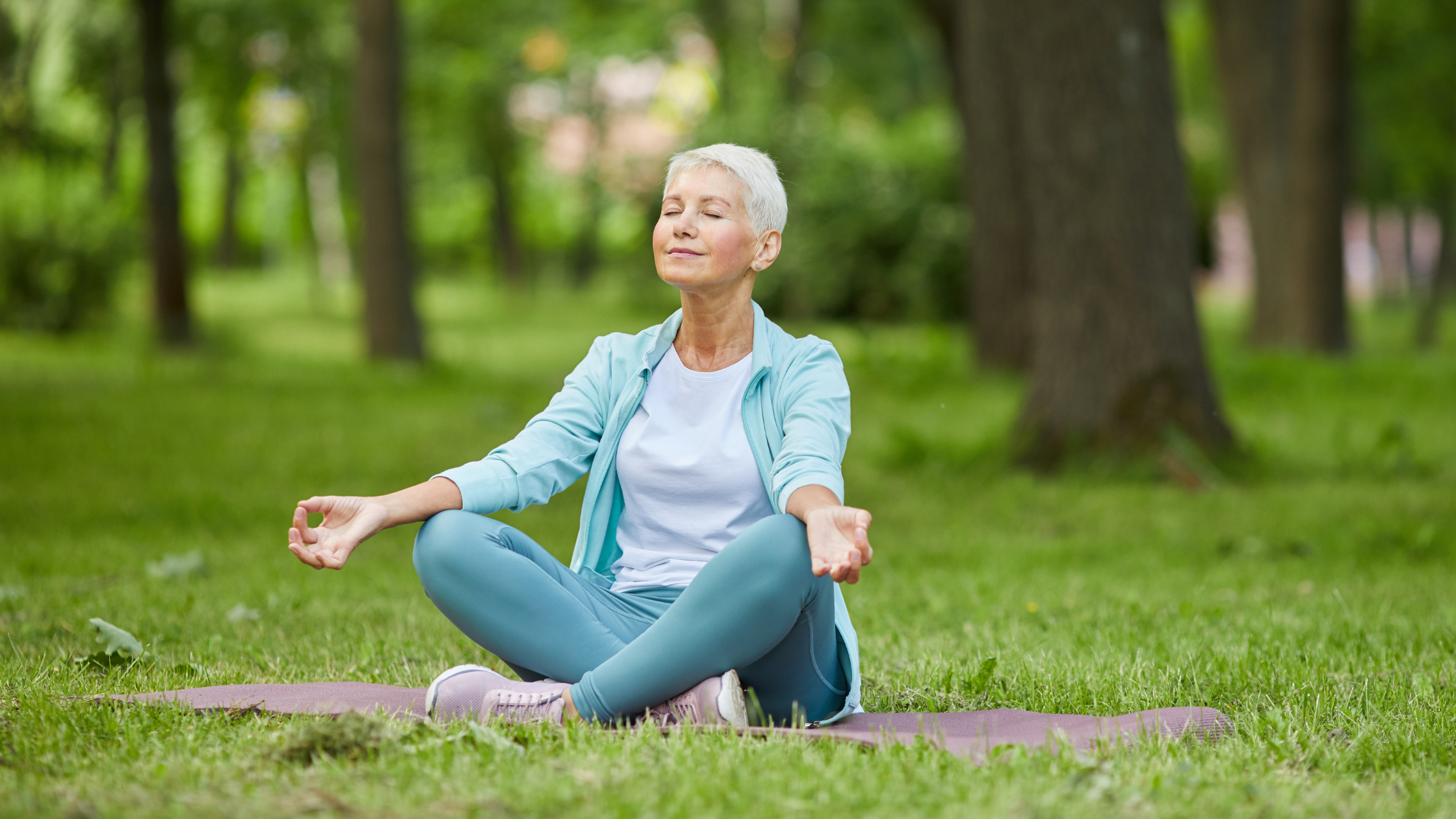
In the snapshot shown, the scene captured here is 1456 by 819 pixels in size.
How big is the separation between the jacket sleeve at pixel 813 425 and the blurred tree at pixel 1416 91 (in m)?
21.5

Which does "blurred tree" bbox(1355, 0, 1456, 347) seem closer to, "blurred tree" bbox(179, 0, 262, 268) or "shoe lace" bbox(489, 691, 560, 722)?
"blurred tree" bbox(179, 0, 262, 268)

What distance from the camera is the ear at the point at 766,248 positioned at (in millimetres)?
Result: 3434

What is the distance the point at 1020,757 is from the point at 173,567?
4286 mm

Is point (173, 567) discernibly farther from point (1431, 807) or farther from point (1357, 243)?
point (1357, 243)

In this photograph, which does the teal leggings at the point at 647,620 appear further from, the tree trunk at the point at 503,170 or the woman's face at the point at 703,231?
the tree trunk at the point at 503,170

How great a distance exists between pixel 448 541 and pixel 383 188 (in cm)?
1240

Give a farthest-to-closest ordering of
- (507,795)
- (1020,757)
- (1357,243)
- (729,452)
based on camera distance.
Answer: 1. (1357,243)
2. (729,452)
3. (1020,757)
4. (507,795)

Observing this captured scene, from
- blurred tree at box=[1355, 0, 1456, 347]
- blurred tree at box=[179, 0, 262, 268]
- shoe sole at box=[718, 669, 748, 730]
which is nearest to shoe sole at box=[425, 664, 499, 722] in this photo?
shoe sole at box=[718, 669, 748, 730]

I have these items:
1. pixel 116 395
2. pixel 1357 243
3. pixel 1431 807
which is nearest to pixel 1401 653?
pixel 1431 807

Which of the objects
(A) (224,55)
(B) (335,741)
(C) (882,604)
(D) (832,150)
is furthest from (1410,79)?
(B) (335,741)

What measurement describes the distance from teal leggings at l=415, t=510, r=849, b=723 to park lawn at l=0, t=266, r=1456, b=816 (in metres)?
0.18

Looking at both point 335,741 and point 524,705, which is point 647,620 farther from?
point 335,741

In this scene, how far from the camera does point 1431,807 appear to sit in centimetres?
268

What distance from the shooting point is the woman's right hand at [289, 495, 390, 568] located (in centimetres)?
303
